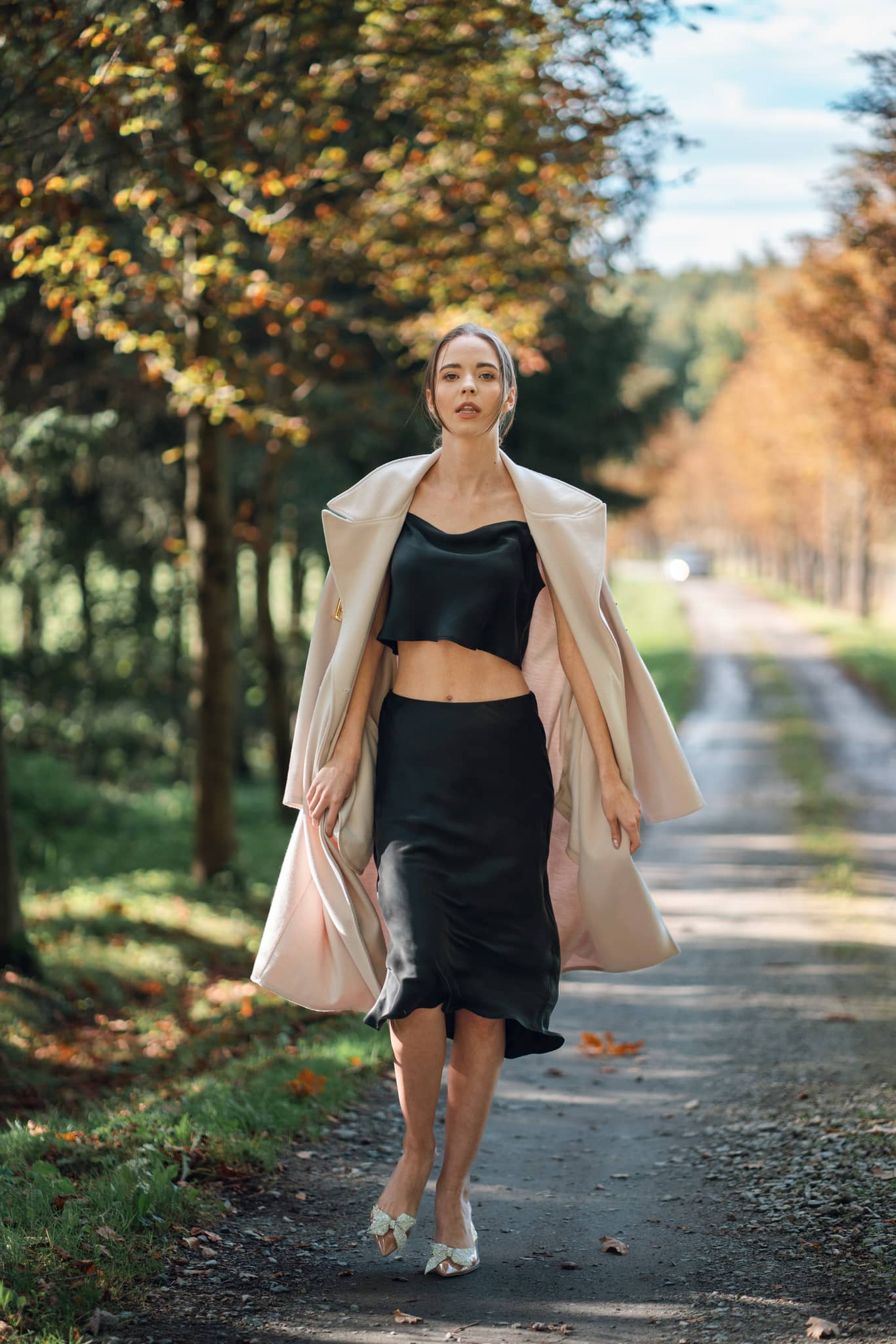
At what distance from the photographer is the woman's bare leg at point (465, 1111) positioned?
3969 millimetres

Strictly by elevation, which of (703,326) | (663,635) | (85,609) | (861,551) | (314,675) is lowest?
(663,635)

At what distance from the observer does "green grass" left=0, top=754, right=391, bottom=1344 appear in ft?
12.4

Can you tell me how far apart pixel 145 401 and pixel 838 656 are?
904 inches

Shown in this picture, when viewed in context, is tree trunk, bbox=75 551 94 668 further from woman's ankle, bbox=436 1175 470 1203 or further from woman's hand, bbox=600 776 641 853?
woman's ankle, bbox=436 1175 470 1203

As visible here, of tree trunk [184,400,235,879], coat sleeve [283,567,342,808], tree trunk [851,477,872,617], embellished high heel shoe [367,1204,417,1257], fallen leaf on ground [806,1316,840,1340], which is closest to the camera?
fallen leaf on ground [806,1316,840,1340]

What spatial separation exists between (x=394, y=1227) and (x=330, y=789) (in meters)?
1.26

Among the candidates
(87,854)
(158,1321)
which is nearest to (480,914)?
(158,1321)

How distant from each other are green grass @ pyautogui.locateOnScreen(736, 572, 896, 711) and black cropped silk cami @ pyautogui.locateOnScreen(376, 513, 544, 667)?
23364 mm

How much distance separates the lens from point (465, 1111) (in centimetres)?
402

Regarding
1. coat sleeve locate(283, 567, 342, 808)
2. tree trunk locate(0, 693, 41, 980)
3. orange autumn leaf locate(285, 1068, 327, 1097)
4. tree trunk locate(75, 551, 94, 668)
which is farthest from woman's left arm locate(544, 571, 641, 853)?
tree trunk locate(75, 551, 94, 668)

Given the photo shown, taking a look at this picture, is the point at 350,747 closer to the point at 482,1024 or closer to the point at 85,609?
the point at 482,1024

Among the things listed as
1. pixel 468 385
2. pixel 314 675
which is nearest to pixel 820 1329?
pixel 314 675

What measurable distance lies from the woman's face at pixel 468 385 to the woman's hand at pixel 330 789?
A: 1.06 metres

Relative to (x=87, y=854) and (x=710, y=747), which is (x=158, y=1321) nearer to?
(x=87, y=854)
